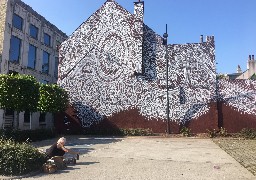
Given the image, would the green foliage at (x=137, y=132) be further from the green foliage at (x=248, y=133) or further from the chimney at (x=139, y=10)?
the chimney at (x=139, y=10)

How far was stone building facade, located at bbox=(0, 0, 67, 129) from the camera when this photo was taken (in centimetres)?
2955

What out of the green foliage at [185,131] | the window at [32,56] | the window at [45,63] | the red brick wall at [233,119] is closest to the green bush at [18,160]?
the green foliage at [185,131]

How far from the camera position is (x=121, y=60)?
29656 millimetres

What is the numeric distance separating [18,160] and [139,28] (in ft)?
71.5

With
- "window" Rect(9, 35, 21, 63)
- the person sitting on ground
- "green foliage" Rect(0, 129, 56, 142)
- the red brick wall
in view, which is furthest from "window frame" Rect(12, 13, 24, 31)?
the person sitting on ground

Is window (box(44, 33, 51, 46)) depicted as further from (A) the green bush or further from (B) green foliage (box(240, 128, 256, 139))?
(A) the green bush

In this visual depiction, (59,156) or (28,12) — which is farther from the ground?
(28,12)

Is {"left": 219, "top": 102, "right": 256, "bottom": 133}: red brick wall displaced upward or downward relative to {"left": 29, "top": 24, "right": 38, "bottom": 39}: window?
downward

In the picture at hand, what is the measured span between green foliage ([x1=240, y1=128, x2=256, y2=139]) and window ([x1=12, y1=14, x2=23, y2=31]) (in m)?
25.2

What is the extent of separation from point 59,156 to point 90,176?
205 centimetres

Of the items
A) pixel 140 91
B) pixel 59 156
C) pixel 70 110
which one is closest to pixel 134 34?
pixel 140 91

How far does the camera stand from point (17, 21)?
31.8 m

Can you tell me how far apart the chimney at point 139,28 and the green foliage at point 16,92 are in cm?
1113

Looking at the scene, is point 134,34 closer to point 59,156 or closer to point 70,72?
point 70,72
